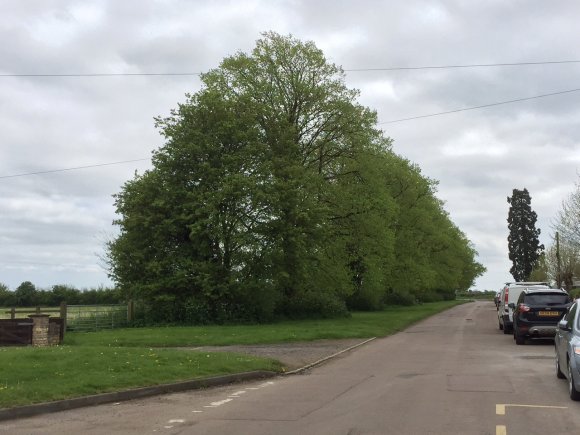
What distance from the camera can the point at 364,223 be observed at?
3794cm

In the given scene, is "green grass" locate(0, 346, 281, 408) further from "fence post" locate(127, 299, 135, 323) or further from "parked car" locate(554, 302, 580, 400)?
"fence post" locate(127, 299, 135, 323)

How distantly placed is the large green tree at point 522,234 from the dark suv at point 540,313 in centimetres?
7650

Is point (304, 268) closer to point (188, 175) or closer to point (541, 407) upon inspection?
point (188, 175)

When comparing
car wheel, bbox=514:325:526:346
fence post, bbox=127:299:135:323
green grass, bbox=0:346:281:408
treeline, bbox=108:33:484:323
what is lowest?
car wheel, bbox=514:325:526:346

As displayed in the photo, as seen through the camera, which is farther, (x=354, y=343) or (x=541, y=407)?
(x=354, y=343)

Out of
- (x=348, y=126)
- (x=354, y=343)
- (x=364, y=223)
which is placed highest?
(x=348, y=126)

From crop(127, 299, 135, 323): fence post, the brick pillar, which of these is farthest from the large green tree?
the brick pillar

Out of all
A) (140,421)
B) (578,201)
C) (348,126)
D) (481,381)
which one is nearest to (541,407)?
(481,381)

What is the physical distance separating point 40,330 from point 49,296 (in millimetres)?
51320

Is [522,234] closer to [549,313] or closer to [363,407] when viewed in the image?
[549,313]

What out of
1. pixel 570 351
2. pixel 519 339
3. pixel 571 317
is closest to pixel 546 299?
pixel 519 339

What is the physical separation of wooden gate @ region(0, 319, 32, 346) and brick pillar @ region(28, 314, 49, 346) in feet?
0.51

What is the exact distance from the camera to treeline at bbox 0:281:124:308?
6238 centimetres

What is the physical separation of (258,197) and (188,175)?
4.52 meters
